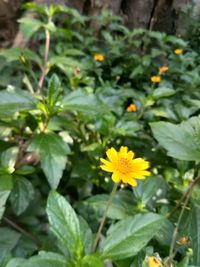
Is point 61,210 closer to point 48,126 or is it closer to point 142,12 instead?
point 48,126

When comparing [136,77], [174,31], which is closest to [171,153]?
[136,77]

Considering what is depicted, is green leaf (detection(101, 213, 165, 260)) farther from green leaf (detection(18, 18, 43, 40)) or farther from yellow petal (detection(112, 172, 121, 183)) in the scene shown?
green leaf (detection(18, 18, 43, 40))

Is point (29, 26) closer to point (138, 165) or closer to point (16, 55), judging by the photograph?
point (16, 55)

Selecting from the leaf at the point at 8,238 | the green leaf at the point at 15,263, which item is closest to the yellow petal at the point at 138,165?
the green leaf at the point at 15,263

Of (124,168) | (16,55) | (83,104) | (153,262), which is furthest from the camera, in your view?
(16,55)

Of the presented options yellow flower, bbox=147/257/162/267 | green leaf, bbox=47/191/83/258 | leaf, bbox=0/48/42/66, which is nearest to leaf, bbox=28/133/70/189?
green leaf, bbox=47/191/83/258

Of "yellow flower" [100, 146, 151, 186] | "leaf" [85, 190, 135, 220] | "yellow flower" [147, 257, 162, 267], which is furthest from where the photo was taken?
"leaf" [85, 190, 135, 220]

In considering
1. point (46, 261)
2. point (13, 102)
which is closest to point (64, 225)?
point (46, 261)

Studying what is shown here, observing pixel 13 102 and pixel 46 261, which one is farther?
pixel 13 102
